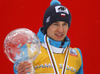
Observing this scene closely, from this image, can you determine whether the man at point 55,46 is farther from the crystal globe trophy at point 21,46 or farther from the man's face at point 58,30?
the crystal globe trophy at point 21,46

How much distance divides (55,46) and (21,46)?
49 cm

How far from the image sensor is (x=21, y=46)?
107cm

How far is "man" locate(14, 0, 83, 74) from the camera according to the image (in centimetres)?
144

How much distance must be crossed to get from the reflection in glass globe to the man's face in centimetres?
38

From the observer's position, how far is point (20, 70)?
3.43ft

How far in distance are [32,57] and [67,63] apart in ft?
1.69

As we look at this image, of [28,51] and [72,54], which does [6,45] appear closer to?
[28,51]

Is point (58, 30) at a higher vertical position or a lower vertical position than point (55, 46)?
higher

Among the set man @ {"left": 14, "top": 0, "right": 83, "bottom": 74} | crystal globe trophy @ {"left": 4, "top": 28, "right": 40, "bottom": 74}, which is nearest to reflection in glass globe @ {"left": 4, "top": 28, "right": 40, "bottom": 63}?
crystal globe trophy @ {"left": 4, "top": 28, "right": 40, "bottom": 74}

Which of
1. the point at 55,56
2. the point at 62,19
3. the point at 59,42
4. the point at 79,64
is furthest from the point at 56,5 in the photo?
the point at 79,64

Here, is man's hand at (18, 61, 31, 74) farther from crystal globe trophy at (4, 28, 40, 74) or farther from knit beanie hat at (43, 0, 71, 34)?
knit beanie hat at (43, 0, 71, 34)

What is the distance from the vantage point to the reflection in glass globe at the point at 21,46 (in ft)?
3.42

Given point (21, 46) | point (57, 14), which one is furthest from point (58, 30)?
point (21, 46)

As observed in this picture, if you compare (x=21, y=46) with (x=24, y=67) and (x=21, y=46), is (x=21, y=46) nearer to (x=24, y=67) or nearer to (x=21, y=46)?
(x=21, y=46)
